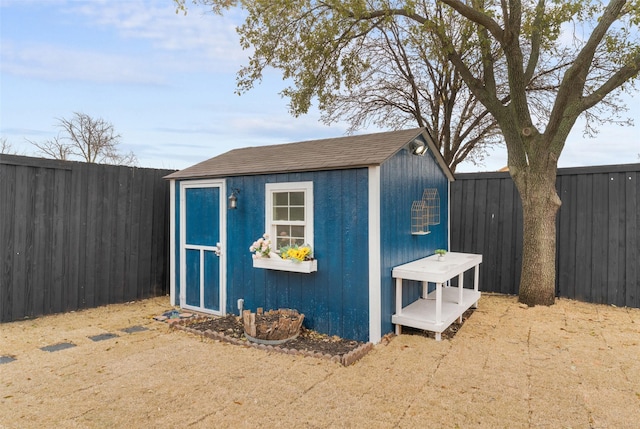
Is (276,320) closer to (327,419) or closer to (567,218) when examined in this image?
(327,419)

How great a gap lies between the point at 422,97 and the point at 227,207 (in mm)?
9031

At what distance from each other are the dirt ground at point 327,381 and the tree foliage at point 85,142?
28.6ft

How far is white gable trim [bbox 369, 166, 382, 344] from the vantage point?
13.3 ft

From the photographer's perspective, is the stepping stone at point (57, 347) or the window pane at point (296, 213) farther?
the window pane at point (296, 213)

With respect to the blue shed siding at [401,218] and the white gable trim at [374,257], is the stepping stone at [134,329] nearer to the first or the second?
the white gable trim at [374,257]

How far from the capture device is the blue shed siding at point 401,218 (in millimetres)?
4242

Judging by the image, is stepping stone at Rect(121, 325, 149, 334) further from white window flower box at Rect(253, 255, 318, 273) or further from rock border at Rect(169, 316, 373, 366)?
white window flower box at Rect(253, 255, 318, 273)

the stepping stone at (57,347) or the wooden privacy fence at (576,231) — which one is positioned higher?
the wooden privacy fence at (576,231)

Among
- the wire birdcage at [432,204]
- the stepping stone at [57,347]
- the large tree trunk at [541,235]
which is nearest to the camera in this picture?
the stepping stone at [57,347]

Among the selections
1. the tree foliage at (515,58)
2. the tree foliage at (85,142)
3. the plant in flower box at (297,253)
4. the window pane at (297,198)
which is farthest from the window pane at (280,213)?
the tree foliage at (85,142)

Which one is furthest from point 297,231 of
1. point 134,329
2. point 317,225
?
point 134,329

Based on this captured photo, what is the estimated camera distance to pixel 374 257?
4.05m

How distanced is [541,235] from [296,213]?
3815 millimetres

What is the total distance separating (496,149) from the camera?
1270 cm
